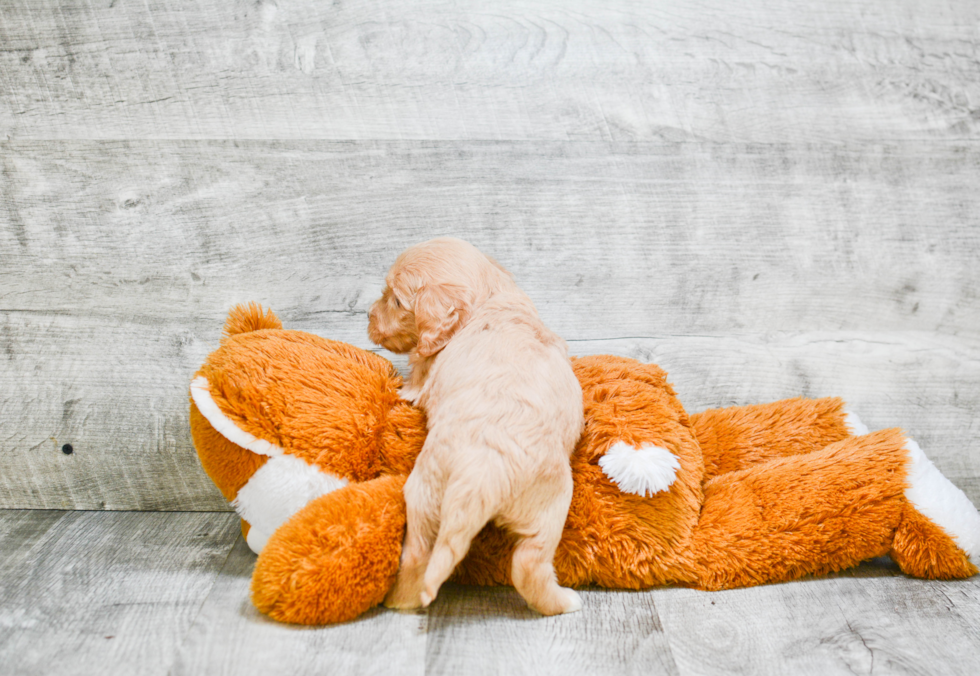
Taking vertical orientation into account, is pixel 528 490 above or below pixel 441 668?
above

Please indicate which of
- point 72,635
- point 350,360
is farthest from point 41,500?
point 350,360

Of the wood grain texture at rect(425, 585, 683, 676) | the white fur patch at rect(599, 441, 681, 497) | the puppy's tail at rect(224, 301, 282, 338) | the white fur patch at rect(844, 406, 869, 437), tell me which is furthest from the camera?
the white fur patch at rect(844, 406, 869, 437)

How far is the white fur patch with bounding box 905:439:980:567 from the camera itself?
3.35 ft

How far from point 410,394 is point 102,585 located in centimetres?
51

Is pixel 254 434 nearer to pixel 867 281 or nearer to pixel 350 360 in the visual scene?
pixel 350 360

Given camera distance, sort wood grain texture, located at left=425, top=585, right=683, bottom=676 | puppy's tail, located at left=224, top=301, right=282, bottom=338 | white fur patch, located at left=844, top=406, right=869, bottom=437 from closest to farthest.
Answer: wood grain texture, located at left=425, top=585, right=683, bottom=676 < puppy's tail, located at left=224, top=301, right=282, bottom=338 < white fur patch, located at left=844, top=406, right=869, bottom=437

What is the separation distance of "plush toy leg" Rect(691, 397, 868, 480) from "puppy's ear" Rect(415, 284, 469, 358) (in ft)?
1.48

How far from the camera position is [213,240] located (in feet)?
4.06

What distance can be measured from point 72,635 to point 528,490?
59 cm

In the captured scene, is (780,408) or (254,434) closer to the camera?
(254,434)

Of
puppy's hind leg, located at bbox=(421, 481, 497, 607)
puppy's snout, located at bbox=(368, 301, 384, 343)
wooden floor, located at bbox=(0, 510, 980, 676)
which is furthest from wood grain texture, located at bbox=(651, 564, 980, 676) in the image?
puppy's snout, located at bbox=(368, 301, 384, 343)

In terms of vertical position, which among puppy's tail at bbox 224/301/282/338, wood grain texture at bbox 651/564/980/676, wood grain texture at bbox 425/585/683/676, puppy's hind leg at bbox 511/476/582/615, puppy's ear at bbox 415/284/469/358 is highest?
puppy's ear at bbox 415/284/469/358

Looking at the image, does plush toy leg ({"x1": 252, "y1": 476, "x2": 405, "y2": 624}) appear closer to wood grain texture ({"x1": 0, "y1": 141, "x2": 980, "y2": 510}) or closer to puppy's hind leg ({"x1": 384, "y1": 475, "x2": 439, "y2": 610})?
puppy's hind leg ({"x1": 384, "y1": 475, "x2": 439, "y2": 610})

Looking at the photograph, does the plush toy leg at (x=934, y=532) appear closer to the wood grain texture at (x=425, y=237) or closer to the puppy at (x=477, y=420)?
the wood grain texture at (x=425, y=237)
